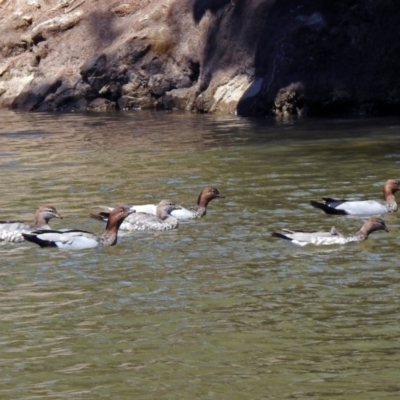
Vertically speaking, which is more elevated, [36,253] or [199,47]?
[199,47]

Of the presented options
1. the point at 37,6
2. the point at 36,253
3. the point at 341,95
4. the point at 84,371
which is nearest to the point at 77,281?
the point at 36,253

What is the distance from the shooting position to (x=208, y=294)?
34.1 ft

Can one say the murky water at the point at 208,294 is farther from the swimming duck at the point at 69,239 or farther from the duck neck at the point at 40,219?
the duck neck at the point at 40,219

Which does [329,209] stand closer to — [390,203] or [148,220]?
[390,203]

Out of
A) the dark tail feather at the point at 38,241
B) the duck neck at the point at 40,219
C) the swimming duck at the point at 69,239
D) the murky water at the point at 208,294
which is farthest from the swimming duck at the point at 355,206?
the dark tail feather at the point at 38,241

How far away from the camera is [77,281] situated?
11.1 metres

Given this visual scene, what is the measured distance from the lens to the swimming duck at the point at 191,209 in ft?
47.7

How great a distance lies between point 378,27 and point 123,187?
41.0 ft

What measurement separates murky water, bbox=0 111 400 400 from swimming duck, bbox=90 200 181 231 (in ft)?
0.60

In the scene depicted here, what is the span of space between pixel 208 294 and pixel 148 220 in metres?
3.74

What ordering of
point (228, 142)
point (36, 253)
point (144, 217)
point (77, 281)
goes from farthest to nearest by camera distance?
point (228, 142), point (144, 217), point (36, 253), point (77, 281)

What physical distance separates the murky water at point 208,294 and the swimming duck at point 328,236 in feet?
0.39

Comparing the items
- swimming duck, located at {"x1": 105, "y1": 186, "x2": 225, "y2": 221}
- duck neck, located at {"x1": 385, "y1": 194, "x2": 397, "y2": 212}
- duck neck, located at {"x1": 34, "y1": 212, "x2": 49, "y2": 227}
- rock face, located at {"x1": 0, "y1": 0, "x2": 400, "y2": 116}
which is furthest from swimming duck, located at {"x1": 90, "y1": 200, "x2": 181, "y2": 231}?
rock face, located at {"x1": 0, "y1": 0, "x2": 400, "y2": 116}

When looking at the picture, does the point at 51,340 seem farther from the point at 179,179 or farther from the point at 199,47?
the point at 199,47
